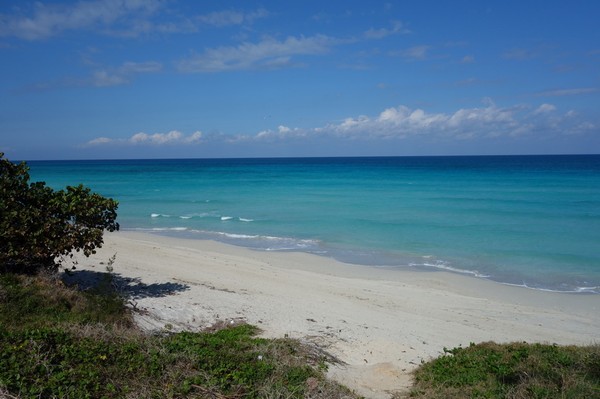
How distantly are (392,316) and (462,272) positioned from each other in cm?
648

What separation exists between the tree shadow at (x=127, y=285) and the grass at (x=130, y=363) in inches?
126

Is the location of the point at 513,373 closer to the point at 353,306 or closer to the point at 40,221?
the point at 353,306

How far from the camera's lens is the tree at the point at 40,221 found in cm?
923

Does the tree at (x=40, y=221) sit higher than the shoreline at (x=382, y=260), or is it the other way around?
the tree at (x=40, y=221)

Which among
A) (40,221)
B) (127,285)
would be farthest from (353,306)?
(40,221)

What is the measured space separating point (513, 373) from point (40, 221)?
8477 mm

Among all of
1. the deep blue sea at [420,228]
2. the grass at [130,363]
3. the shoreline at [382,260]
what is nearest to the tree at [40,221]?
the grass at [130,363]

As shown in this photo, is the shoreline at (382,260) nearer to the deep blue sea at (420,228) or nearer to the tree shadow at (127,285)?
the deep blue sea at (420,228)

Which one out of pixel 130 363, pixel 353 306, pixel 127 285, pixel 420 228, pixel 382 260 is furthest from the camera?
pixel 420 228

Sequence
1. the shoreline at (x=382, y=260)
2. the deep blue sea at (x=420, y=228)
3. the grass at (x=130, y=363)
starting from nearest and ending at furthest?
the grass at (x=130, y=363) < the shoreline at (x=382, y=260) < the deep blue sea at (x=420, y=228)

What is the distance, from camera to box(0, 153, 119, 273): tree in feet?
30.3

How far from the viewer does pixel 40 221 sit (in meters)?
9.49

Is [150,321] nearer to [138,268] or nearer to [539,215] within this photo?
[138,268]

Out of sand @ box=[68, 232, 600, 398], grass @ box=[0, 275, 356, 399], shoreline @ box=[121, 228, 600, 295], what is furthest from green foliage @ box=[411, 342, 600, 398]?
shoreline @ box=[121, 228, 600, 295]
